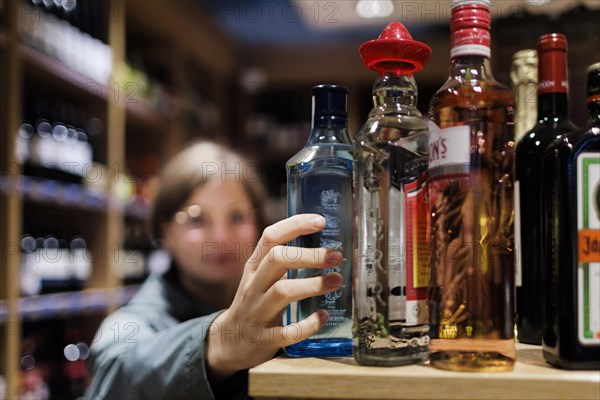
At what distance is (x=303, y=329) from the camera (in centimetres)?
64

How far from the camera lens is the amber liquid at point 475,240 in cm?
57

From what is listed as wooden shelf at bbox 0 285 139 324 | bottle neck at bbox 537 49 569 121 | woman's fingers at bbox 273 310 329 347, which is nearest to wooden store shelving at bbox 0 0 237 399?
wooden shelf at bbox 0 285 139 324

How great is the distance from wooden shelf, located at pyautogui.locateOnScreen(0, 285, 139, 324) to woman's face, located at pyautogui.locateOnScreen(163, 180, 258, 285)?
555 millimetres

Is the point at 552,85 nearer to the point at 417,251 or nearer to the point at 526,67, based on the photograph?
the point at 526,67

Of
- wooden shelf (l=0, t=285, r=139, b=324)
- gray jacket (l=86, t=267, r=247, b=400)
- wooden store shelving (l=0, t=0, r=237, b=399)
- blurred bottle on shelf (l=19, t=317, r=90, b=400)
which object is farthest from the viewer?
blurred bottle on shelf (l=19, t=317, r=90, b=400)

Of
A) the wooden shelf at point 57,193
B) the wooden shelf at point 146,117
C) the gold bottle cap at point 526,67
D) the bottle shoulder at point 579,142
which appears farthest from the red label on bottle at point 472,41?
the wooden shelf at point 146,117

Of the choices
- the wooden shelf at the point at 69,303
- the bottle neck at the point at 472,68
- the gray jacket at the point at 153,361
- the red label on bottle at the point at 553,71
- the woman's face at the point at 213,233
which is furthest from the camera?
the wooden shelf at the point at 69,303

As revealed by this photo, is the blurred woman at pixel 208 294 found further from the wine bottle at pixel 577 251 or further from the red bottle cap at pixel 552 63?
the red bottle cap at pixel 552 63

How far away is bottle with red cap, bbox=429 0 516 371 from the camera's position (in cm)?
58

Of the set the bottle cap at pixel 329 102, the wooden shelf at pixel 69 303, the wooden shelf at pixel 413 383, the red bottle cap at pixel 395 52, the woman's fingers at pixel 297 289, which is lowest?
the wooden shelf at pixel 69 303

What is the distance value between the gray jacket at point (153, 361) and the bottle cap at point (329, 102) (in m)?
0.30

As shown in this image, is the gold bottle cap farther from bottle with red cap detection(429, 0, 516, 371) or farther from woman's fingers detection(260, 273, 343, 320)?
woman's fingers detection(260, 273, 343, 320)

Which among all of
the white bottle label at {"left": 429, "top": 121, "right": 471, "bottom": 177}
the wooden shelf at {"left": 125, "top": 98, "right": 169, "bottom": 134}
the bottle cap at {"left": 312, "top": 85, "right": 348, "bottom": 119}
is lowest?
the white bottle label at {"left": 429, "top": 121, "right": 471, "bottom": 177}

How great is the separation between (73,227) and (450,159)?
2.40 metres
